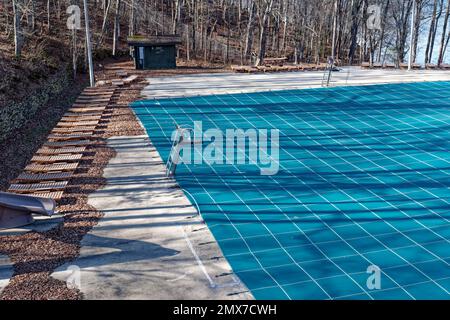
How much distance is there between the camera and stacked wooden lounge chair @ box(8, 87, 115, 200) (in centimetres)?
1198

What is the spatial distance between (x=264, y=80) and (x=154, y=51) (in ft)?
23.6

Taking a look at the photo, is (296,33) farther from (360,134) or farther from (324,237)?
(324,237)

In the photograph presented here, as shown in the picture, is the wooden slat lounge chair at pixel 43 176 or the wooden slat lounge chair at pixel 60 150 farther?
the wooden slat lounge chair at pixel 60 150

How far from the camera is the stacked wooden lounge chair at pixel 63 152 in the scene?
12.0 m

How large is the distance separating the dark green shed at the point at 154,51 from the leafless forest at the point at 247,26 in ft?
12.2

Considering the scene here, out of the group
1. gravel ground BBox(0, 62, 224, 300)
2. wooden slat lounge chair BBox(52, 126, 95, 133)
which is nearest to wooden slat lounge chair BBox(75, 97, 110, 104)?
gravel ground BBox(0, 62, 224, 300)

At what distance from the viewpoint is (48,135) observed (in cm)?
1670

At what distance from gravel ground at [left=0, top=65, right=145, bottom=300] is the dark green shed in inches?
594

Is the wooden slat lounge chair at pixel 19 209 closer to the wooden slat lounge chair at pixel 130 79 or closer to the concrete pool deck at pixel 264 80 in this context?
the concrete pool deck at pixel 264 80

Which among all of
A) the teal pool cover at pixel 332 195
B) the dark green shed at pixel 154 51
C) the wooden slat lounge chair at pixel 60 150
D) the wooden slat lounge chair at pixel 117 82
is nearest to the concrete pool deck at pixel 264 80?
the wooden slat lounge chair at pixel 117 82

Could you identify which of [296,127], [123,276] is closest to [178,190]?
[123,276]

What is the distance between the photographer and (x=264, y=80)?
25.3 m

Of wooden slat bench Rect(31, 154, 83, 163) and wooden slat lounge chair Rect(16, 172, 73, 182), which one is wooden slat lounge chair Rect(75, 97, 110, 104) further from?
wooden slat lounge chair Rect(16, 172, 73, 182)

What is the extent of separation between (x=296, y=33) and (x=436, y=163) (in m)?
33.2
